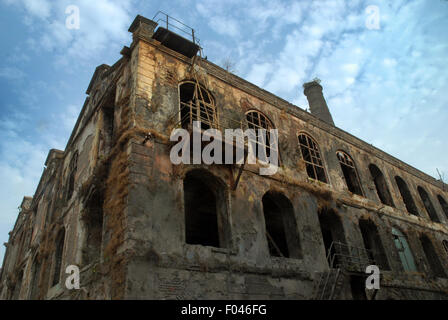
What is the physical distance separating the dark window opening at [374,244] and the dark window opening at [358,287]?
85.7 inches

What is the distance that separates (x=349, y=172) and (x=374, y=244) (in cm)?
365

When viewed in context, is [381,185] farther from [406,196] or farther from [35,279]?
[35,279]

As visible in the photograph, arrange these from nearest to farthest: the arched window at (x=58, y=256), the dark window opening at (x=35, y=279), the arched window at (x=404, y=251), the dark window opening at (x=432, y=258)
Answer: the arched window at (x=58, y=256)
the dark window opening at (x=35, y=279)
the arched window at (x=404, y=251)
the dark window opening at (x=432, y=258)

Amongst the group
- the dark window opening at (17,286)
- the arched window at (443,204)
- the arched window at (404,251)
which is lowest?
the arched window at (404,251)

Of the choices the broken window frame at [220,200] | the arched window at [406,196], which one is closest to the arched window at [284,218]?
the broken window frame at [220,200]

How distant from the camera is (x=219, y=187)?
10.5 metres

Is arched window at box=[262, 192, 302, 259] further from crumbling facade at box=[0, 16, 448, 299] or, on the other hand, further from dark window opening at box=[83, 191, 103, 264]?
dark window opening at box=[83, 191, 103, 264]

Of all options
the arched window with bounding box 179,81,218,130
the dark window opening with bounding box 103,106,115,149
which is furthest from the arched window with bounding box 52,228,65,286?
the arched window with bounding box 179,81,218,130

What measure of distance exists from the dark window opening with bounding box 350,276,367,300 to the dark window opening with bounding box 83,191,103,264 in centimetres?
829

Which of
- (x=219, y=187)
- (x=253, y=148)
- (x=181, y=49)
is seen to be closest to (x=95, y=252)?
(x=219, y=187)

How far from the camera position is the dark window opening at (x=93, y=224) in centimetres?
1070

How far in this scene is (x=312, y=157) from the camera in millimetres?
14812

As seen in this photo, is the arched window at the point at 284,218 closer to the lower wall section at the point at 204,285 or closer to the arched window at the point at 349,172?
the lower wall section at the point at 204,285
